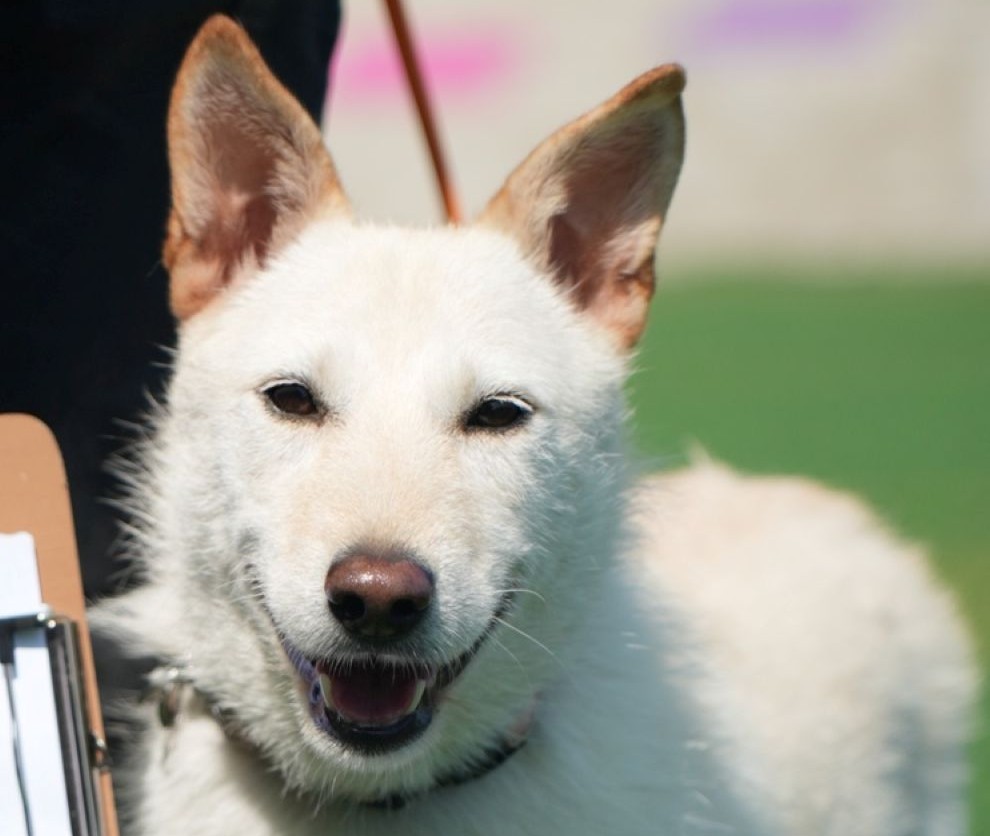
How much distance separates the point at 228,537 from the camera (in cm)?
263

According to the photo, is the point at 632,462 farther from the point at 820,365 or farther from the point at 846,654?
the point at 820,365

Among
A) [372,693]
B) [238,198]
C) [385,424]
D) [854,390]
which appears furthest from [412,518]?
[854,390]

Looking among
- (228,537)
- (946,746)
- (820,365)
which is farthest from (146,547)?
(820,365)

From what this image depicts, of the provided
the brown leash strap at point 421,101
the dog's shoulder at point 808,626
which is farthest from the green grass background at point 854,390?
the brown leash strap at point 421,101

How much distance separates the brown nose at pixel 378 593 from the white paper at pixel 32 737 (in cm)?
47

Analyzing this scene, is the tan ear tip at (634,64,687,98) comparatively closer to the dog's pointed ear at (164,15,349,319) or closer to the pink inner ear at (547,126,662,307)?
the pink inner ear at (547,126,662,307)

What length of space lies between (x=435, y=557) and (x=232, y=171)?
3.22ft

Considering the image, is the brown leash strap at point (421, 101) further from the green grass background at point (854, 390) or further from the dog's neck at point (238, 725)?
the green grass background at point (854, 390)

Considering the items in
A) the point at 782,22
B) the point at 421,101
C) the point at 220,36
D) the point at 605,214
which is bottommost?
the point at 605,214

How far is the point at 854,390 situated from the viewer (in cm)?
859

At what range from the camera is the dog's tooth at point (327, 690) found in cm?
250

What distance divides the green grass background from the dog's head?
266cm

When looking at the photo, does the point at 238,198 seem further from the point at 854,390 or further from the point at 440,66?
the point at 440,66

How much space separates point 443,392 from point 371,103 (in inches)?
385
